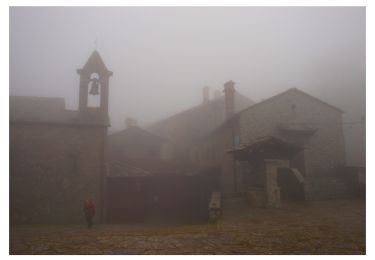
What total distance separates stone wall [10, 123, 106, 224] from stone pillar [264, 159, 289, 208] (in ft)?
31.6

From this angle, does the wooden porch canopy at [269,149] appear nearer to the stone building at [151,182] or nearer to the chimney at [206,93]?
the stone building at [151,182]

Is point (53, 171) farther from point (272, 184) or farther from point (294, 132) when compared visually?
point (294, 132)

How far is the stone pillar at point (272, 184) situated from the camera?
14086 millimetres

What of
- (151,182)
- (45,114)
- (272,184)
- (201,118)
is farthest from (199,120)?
(272,184)

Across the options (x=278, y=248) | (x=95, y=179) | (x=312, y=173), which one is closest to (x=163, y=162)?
(x=95, y=179)

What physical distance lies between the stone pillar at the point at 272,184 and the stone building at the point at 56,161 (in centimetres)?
952

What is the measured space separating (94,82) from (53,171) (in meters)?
6.20

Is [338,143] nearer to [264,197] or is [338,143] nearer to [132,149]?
[264,197]

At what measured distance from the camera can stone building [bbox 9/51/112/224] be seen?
1644 centimetres

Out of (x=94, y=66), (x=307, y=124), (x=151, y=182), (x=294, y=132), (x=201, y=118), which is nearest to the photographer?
(x=94, y=66)

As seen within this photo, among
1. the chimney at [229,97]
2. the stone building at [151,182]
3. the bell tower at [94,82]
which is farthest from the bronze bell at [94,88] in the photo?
the chimney at [229,97]

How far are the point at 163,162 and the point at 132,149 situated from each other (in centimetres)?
389

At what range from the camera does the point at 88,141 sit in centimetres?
1809

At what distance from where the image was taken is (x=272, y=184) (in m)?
14.2
